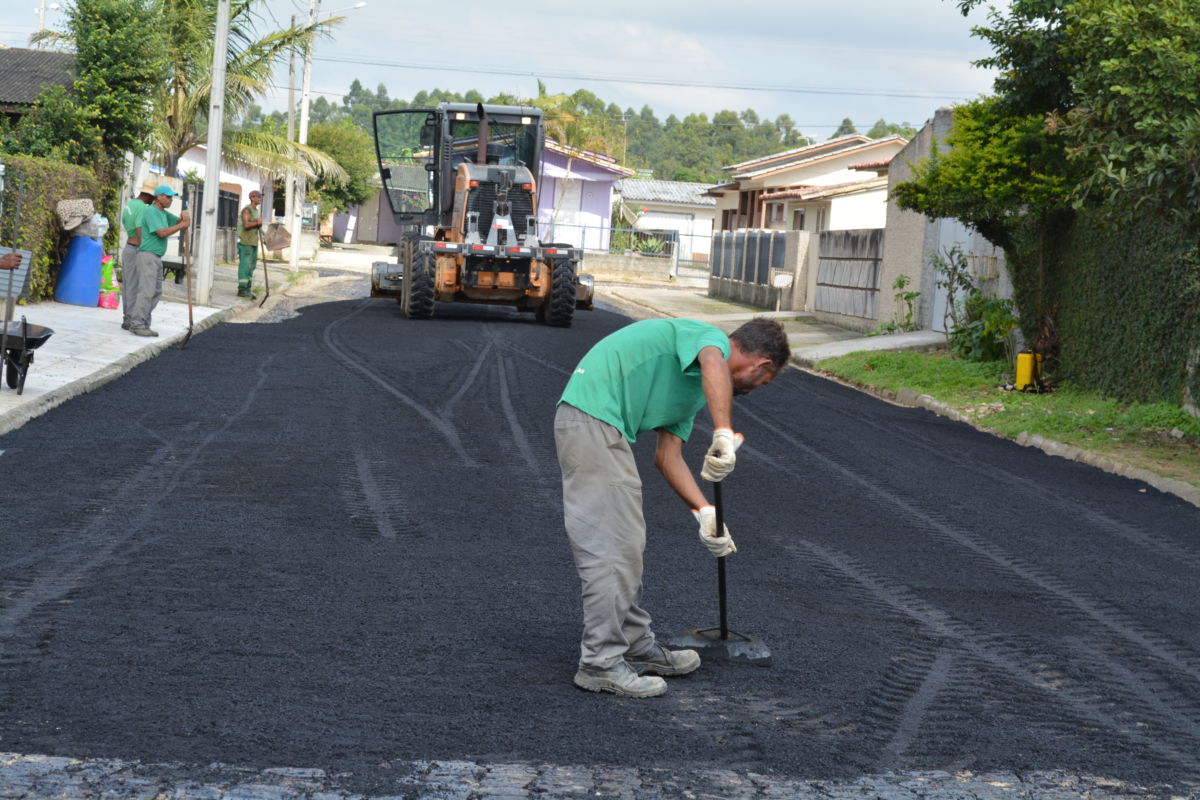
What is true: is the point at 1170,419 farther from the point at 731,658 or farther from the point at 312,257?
the point at 312,257

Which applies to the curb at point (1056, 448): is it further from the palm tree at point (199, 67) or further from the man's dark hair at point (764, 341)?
the palm tree at point (199, 67)

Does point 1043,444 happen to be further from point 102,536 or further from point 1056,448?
point 102,536

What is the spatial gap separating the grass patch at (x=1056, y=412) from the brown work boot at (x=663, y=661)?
6860 mm

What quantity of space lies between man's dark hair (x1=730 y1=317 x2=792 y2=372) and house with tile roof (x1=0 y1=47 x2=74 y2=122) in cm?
2138

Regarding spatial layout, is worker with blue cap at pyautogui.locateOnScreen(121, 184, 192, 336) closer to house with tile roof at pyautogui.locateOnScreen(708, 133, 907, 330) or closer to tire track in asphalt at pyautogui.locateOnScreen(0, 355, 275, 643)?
tire track in asphalt at pyautogui.locateOnScreen(0, 355, 275, 643)

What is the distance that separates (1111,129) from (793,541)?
6045 millimetres

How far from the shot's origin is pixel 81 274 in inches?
749

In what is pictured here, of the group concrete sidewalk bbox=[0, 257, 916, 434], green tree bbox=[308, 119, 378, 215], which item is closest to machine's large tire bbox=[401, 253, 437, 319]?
concrete sidewalk bbox=[0, 257, 916, 434]

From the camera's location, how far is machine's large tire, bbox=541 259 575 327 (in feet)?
71.5

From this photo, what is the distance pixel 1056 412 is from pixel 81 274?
42.9 feet

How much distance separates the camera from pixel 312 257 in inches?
1786

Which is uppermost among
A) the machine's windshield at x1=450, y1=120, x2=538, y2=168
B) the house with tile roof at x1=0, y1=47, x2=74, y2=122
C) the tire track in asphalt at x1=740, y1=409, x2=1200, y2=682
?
the house with tile roof at x1=0, y1=47, x2=74, y2=122

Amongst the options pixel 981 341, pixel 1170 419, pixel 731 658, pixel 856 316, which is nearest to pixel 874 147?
pixel 856 316

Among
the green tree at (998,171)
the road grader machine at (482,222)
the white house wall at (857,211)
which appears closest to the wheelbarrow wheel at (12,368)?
the green tree at (998,171)
